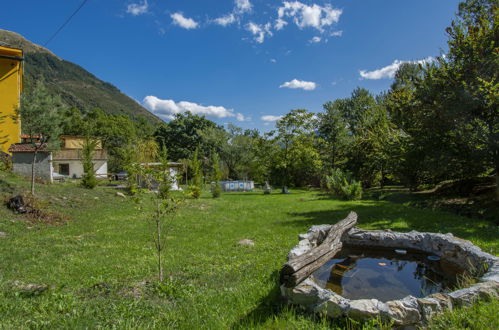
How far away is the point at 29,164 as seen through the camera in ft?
62.2

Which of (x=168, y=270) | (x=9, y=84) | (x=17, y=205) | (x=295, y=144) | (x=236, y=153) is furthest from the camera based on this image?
(x=236, y=153)

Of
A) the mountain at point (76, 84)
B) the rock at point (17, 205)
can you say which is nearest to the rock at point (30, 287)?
the rock at point (17, 205)

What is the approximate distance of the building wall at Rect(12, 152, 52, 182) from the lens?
1878 centimetres

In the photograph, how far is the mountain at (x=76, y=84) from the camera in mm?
90981

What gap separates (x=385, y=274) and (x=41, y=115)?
1596 centimetres

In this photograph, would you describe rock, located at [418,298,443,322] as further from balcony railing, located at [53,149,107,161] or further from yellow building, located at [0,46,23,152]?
balcony railing, located at [53,149,107,161]

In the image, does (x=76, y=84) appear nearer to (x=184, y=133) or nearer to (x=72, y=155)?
(x=184, y=133)

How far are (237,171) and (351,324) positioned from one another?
41.2 m

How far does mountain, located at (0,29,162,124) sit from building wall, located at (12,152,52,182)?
72.8 m

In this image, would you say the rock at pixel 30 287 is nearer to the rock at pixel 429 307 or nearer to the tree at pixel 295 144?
the rock at pixel 429 307

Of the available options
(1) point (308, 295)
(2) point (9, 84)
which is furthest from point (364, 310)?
(2) point (9, 84)

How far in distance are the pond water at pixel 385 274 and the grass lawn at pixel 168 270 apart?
1070mm

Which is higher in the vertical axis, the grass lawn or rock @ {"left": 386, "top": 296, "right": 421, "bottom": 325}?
rock @ {"left": 386, "top": 296, "right": 421, "bottom": 325}

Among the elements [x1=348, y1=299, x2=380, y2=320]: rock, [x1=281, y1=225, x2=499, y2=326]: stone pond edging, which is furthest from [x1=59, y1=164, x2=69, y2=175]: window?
[x1=348, y1=299, x2=380, y2=320]: rock
